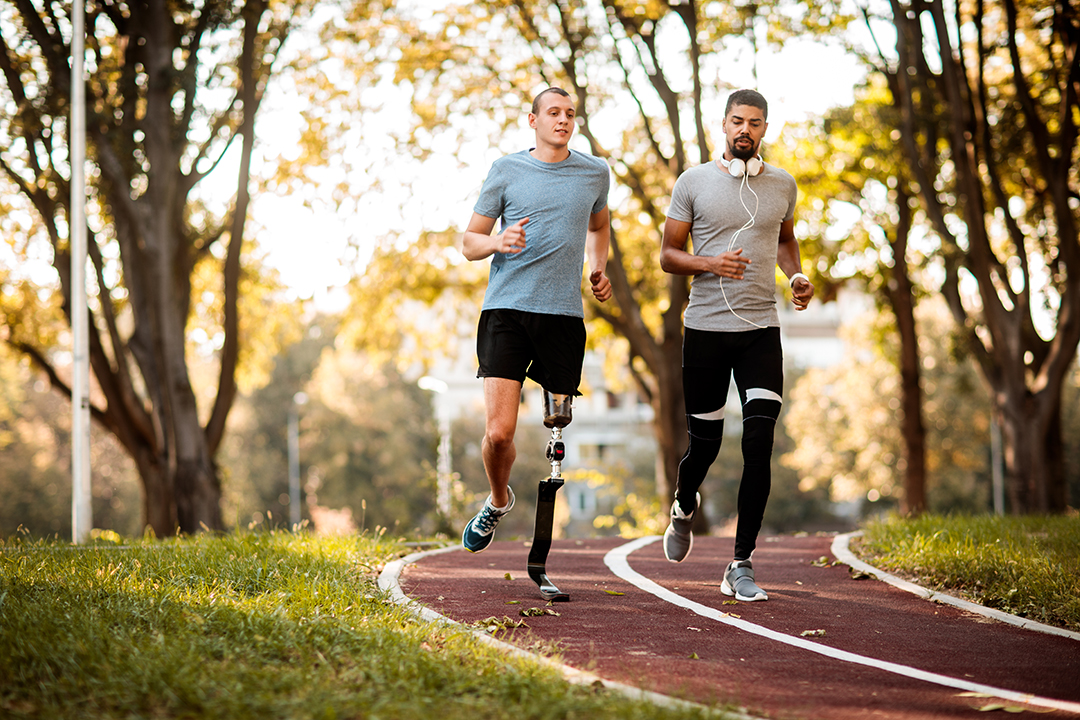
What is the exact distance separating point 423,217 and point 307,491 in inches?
1380

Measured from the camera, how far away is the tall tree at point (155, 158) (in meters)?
13.4

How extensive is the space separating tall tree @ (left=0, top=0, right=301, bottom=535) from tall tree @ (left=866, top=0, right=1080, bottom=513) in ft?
30.8

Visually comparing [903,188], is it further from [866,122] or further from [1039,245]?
[1039,245]

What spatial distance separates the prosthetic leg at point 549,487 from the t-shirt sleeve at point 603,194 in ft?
3.60

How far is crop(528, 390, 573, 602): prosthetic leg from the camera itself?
207 inches

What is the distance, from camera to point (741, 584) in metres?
5.39

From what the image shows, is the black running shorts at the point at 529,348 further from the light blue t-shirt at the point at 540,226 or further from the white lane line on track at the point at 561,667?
the white lane line on track at the point at 561,667

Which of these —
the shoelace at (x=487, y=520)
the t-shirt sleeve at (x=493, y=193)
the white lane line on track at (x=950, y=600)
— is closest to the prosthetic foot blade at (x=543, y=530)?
the shoelace at (x=487, y=520)

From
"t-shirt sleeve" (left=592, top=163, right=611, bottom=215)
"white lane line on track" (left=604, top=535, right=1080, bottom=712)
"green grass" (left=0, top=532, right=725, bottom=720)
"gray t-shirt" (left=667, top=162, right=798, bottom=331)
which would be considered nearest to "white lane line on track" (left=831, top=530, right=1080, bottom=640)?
"white lane line on track" (left=604, top=535, right=1080, bottom=712)

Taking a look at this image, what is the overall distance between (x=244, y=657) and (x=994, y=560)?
14.5 ft

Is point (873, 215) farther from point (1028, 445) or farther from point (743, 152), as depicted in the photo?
point (743, 152)

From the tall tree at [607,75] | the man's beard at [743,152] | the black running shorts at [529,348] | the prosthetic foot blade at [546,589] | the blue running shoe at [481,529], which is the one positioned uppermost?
the tall tree at [607,75]

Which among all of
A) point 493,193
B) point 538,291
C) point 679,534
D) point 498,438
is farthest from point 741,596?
point 493,193

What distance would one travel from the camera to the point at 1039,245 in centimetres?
1684
